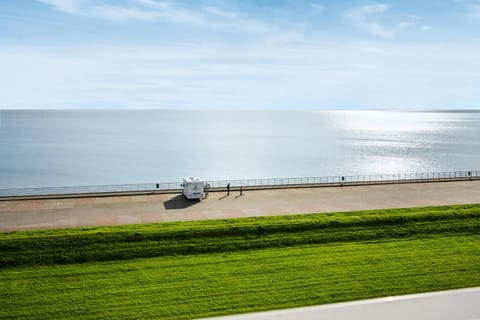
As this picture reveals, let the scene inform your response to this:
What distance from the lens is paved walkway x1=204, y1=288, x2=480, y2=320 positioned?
47.6 feet

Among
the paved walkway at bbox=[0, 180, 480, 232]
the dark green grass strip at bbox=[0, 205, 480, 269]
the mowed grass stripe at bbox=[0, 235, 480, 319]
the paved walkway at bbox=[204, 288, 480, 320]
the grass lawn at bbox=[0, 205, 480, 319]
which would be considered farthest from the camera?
the paved walkway at bbox=[0, 180, 480, 232]

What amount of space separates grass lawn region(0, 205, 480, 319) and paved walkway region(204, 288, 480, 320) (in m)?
1.31

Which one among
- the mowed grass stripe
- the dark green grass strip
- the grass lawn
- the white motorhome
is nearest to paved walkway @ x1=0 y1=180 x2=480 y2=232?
the white motorhome

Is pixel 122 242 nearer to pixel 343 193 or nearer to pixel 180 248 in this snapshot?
pixel 180 248

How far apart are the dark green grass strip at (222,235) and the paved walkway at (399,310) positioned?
6.39m

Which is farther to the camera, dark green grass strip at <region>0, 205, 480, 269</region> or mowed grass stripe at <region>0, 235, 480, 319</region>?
dark green grass strip at <region>0, 205, 480, 269</region>

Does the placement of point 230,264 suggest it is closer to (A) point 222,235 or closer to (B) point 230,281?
(B) point 230,281

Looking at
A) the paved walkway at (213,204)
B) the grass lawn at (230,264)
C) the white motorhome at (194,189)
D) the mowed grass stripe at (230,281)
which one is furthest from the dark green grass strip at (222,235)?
the white motorhome at (194,189)

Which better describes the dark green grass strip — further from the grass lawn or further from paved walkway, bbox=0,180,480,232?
paved walkway, bbox=0,180,480,232

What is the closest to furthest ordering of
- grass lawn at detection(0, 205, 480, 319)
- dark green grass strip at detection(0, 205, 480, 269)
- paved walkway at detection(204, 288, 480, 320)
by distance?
1. paved walkway at detection(204, 288, 480, 320)
2. grass lawn at detection(0, 205, 480, 319)
3. dark green grass strip at detection(0, 205, 480, 269)

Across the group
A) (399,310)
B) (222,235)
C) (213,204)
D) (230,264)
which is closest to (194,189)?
(213,204)

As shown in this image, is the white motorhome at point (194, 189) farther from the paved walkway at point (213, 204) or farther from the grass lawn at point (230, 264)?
the grass lawn at point (230, 264)

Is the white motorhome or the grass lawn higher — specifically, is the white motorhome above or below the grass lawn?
above

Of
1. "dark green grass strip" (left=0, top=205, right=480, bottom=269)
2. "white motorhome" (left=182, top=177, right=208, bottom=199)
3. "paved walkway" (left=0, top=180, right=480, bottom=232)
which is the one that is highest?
"white motorhome" (left=182, top=177, right=208, bottom=199)
